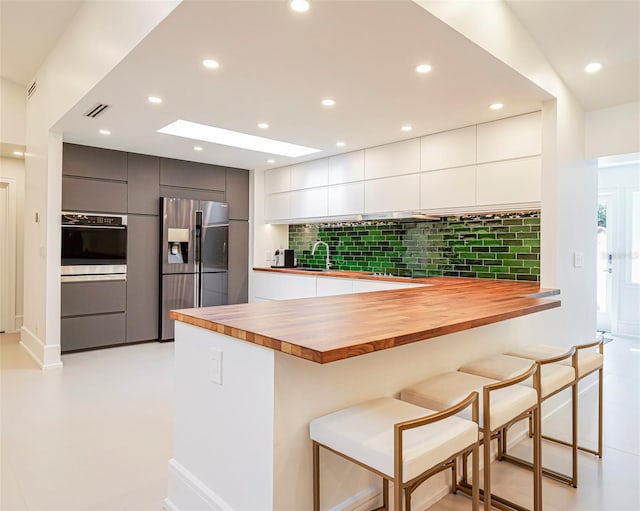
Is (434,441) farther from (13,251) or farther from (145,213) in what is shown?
(13,251)

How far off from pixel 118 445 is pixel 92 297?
2.66 m

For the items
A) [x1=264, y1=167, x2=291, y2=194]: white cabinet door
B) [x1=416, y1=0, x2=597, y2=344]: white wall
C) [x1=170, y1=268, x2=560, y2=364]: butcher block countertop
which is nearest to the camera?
[x1=170, y1=268, x2=560, y2=364]: butcher block countertop

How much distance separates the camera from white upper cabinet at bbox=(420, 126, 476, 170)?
3672 mm

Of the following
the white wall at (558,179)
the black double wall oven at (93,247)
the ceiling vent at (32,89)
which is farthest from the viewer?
the ceiling vent at (32,89)

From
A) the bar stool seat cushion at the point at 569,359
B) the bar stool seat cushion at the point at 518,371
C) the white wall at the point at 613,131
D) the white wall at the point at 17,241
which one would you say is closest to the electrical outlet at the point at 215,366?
the bar stool seat cushion at the point at 518,371

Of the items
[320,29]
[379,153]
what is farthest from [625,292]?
[320,29]

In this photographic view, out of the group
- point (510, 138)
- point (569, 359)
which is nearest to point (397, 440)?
point (569, 359)

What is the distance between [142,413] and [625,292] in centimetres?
641

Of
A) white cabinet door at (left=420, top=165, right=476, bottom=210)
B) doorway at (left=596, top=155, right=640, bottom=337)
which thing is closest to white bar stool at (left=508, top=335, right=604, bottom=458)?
white cabinet door at (left=420, top=165, right=476, bottom=210)

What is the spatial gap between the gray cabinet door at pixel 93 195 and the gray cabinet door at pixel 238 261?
4.82 ft

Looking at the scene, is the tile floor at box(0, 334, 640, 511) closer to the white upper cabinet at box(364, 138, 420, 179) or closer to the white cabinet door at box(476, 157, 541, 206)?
the white cabinet door at box(476, 157, 541, 206)

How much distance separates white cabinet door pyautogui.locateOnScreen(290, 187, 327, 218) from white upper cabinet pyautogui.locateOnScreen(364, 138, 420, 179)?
0.75 meters

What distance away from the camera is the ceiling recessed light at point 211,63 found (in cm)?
247

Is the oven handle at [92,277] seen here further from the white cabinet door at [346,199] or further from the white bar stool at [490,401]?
the white bar stool at [490,401]
